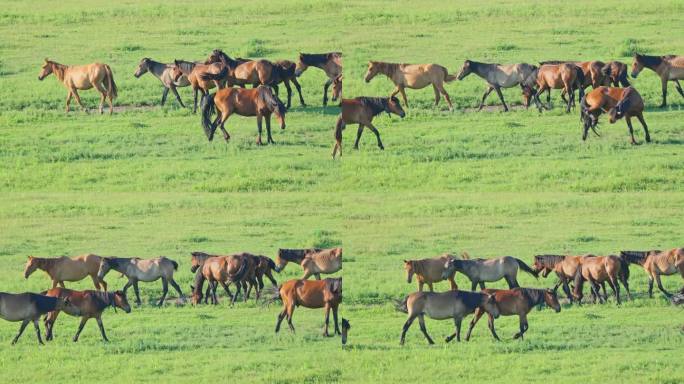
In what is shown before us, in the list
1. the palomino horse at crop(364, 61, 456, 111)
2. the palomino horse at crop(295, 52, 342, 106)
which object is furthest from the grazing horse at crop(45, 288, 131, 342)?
the palomino horse at crop(364, 61, 456, 111)

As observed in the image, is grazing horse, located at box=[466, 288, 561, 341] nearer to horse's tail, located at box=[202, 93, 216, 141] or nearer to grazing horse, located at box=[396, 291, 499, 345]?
grazing horse, located at box=[396, 291, 499, 345]

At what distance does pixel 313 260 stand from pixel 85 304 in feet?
12.9

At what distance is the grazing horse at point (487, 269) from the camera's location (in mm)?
30923

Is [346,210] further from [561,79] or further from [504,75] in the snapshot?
[561,79]

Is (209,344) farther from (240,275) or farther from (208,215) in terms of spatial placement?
(208,215)

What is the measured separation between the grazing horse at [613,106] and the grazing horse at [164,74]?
6995mm

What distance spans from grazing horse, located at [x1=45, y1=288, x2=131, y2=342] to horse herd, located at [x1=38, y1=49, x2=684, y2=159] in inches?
171

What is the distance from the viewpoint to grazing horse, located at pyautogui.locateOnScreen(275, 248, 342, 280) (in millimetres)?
31578

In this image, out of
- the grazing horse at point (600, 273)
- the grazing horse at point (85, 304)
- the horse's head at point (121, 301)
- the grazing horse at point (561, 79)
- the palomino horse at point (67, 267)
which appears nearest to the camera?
the grazing horse at point (85, 304)

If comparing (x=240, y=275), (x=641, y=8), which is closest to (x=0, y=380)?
(x=240, y=275)

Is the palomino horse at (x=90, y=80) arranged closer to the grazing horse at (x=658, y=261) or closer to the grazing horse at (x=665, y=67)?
the grazing horse at (x=665, y=67)

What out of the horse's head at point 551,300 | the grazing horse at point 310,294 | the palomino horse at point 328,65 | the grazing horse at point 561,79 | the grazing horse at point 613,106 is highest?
the palomino horse at point 328,65

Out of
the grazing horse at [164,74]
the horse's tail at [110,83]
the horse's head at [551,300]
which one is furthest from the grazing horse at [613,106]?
the horse's tail at [110,83]

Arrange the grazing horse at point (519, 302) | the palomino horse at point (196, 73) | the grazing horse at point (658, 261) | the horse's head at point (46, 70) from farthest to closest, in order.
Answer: the horse's head at point (46, 70) → the palomino horse at point (196, 73) → the grazing horse at point (658, 261) → the grazing horse at point (519, 302)
